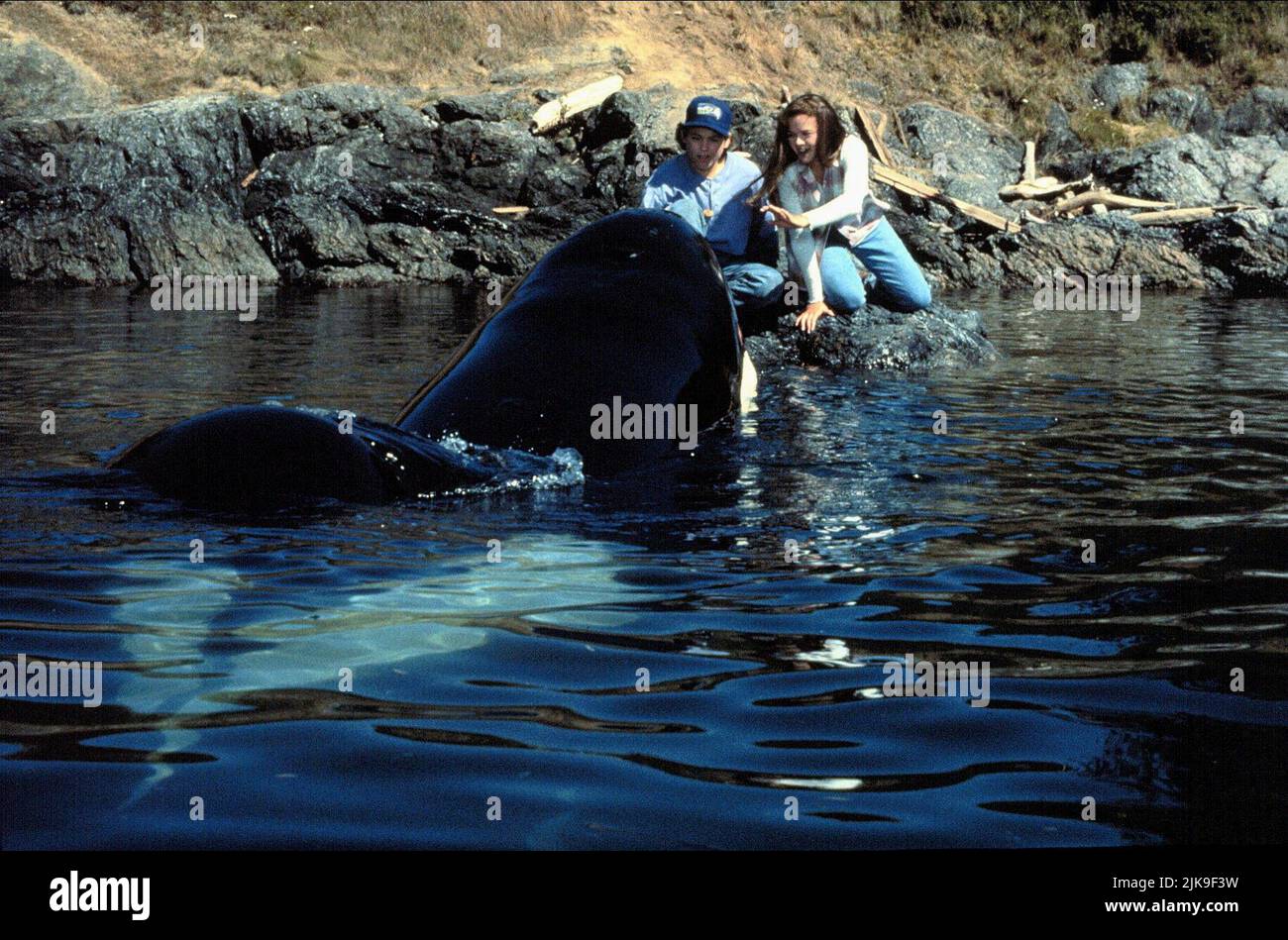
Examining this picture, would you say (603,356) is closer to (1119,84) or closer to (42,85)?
(42,85)

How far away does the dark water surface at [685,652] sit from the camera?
3.09 metres

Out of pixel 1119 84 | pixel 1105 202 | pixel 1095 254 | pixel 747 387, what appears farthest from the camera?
pixel 1119 84

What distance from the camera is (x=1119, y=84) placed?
3912 cm

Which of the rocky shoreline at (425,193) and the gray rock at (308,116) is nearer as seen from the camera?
the rocky shoreline at (425,193)

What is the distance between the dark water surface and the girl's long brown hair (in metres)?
3.70

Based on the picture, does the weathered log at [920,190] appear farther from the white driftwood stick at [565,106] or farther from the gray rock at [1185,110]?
the gray rock at [1185,110]

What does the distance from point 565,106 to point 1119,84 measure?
15.9 m

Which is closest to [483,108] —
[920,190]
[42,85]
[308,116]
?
[308,116]

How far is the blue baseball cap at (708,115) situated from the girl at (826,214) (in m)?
0.45

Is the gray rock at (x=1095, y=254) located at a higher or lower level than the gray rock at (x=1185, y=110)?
lower

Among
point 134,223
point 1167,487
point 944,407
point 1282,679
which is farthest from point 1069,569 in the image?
point 134,223

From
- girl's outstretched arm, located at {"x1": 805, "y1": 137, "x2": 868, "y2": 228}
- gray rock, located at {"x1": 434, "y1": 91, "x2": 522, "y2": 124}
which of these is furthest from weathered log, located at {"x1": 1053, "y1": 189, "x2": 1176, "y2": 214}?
girl's outstretched arm, located at {"x1": 805, "y1": 137, "x2": 868, "y2": 228}

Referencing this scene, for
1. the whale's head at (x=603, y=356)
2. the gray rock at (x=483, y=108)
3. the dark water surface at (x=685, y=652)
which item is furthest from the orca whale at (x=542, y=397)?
the gray rock at (x=483, y=108)
